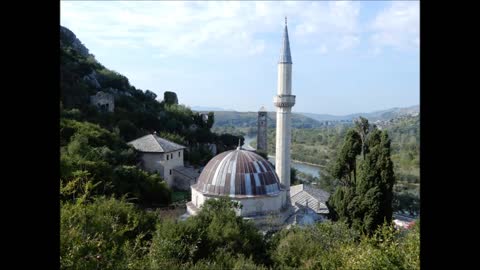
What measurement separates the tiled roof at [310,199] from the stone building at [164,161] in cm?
680

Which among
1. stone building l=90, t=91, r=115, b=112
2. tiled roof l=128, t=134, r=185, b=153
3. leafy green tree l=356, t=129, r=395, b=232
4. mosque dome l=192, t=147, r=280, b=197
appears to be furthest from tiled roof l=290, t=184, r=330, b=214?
stone building l=90, t=91, r=115, b=112

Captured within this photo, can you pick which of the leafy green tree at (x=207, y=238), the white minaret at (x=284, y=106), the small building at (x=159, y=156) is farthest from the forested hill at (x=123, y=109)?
the leafy green tree at (x=207, y=238)

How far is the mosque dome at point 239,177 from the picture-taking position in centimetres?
1683

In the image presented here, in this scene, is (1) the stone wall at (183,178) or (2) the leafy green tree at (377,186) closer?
(2) the leafy green tree at (377,186)

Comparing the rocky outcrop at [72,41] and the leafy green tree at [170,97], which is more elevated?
the rocky outcrop at [72,41]

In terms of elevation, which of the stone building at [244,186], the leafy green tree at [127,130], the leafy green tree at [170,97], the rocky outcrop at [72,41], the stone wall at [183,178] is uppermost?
the rocky outcrop at [72,41]

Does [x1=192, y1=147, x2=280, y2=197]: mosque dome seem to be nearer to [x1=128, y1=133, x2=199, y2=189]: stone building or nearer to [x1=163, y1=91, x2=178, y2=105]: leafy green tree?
[x1=128, y1=133, x2=199, y2=189]: stone building

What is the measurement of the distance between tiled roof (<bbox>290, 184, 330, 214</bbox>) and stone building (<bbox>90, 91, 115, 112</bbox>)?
18.9m

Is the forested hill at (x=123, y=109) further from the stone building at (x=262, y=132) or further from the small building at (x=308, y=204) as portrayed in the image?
the small building at (x=308, y=204)

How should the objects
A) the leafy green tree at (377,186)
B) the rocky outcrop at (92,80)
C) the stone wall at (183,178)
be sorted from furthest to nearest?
the rocky outcrop at (92,80), the stone wall at (183,178), the leafy green tree at (377,186)

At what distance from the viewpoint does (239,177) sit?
1698 centimetres

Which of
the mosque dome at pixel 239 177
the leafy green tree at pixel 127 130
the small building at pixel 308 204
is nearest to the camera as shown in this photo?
the mosque dome at pixel 239 177
